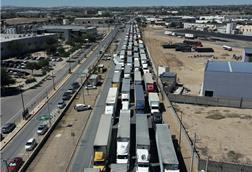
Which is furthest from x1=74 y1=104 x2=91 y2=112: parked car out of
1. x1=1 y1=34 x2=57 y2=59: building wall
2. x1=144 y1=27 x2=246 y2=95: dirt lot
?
x1=1 y1=34 x2=57 y2=59: building wall

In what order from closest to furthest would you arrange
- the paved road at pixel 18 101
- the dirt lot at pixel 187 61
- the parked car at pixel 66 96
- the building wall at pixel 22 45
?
the paved road at pixel 18 101 < the parked car at pixel 66 96 < the dirt lot at pixel 187 61 < the building wall at pixel 22 45

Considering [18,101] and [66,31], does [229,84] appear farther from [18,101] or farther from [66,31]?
[66,31]

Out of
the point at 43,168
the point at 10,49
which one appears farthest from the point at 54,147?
the point at 10,49

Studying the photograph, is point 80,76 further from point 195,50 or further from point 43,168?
point 195,50

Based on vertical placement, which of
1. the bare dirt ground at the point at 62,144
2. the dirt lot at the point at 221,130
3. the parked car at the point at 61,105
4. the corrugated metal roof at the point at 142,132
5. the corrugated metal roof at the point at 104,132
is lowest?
the dirt lot at the point at 221,130

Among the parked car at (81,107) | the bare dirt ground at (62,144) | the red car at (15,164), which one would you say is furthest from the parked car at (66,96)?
the red car at (15,164)

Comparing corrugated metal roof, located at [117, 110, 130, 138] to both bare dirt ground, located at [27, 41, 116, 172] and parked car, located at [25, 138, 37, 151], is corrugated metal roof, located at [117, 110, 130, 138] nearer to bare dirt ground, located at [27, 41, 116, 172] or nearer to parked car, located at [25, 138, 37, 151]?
bare dirt ground, located at [27, 41, 116, 172]

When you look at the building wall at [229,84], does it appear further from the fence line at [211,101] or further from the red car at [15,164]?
Result: the red car at [15,164]
